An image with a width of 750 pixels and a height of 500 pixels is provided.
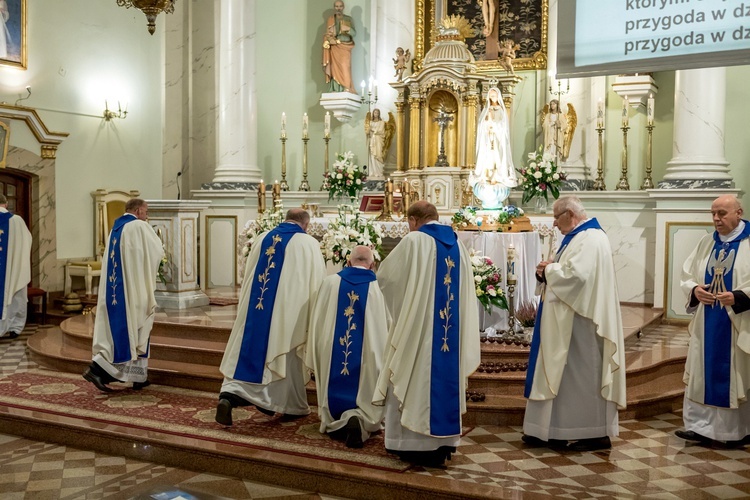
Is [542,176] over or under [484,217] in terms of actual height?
→ over

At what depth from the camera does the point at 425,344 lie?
4.94 meters

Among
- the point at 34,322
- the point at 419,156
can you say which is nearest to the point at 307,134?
the point at 419,156

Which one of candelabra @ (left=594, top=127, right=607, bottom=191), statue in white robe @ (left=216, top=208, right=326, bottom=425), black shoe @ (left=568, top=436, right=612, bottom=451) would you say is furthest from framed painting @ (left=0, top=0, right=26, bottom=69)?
black shoe @ (left=568, top=436, right=612, bottom=451)

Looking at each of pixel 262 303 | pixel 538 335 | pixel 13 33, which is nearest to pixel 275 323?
pixel 262 303

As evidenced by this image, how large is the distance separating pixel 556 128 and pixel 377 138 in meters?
2.45

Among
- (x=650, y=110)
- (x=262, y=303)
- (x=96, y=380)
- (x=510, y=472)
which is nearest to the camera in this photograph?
(x=510, y=472)

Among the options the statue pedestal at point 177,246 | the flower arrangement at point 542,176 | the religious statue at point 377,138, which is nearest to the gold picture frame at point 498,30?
the religious statue at point 377,138

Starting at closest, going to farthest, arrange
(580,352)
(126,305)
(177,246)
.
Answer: (580,352) < (126,305) < (177,246)

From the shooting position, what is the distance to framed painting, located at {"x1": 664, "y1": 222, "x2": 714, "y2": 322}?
9266 millimetres

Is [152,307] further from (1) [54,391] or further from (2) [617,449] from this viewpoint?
(2) [617,449]

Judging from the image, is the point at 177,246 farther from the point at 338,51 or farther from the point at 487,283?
the point at 338,51

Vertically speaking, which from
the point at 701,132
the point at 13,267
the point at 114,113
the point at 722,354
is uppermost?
the point at 114,113

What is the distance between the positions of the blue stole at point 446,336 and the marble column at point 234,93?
Answer: 754cm

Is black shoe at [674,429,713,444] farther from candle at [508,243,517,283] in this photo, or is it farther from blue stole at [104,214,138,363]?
blue stole at [104,214,138,363]
